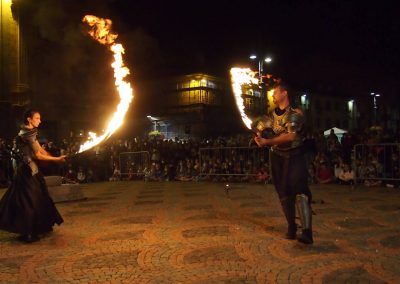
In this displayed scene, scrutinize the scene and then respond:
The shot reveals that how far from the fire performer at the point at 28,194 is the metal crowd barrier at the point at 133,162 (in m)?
11.3

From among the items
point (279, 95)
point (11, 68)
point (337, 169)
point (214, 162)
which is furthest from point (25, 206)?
point (11, 68)

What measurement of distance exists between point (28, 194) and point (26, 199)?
76mm

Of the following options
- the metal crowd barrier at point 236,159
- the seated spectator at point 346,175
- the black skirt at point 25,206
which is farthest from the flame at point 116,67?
the seated spectator at point 346,175

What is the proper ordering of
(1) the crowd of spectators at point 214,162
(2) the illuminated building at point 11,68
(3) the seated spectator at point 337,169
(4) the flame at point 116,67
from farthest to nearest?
1. (2) the illuminated building at point 11,68
2. (3) the seated spectator at point 337,169
3. (1) the crowd of spectators at point 214,162
4. (4) the flame at point 116,67

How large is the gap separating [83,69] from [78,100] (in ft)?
6.11

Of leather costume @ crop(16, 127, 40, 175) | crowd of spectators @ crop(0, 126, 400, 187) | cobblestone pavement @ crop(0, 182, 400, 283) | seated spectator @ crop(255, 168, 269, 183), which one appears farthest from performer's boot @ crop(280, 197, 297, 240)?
seated spectator @ crop(255, 168, 269, 183)

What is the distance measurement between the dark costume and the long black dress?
3291mm

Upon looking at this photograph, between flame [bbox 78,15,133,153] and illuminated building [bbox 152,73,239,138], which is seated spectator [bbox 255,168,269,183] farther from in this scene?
illuminated building [bbox 152,73,239,138]

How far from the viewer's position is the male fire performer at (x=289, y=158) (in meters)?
5.86

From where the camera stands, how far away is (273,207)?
29.7 feet

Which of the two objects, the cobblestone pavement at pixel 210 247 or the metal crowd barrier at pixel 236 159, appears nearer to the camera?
the cobblestone pavement at pixel 210 247

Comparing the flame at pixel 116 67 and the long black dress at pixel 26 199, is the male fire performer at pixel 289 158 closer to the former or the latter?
the flame at pixel 116 67

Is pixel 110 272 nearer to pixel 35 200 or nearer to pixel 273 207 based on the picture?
pixel 35 200

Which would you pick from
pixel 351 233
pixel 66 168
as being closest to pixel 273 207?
pixel 351 233
